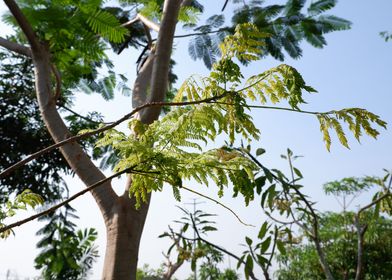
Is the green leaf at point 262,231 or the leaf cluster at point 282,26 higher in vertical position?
the leaf cluster at point 282,26

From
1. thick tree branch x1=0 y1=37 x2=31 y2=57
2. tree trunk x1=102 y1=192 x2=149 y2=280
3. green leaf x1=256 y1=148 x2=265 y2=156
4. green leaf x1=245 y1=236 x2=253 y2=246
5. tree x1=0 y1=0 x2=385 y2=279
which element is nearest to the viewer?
tree x1=0 y1=0 x2=385 y2=279

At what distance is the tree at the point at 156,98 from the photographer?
1.02 m

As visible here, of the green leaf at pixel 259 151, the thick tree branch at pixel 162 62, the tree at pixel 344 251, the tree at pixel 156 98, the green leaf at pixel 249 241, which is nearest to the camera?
the tree at pixel 156 98

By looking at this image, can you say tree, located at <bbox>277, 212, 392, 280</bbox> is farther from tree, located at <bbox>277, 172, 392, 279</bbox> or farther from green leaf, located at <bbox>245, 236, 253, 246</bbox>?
green leaf, located at <bbox>245, 236, 253, 246</bbox>

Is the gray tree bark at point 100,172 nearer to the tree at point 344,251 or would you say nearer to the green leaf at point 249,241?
the green leaf at point 249,241

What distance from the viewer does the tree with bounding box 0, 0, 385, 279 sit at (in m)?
1.02

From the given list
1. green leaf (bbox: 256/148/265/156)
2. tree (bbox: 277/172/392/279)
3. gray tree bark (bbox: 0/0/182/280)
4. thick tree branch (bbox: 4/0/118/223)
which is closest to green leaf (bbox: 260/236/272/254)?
green leaf (bbox: 256/148/265/156)

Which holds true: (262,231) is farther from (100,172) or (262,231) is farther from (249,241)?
(100,172)

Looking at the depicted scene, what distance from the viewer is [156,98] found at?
259 cm

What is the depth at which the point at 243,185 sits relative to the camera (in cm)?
106

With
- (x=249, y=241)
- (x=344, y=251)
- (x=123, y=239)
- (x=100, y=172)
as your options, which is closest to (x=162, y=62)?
(x=100, y=172)

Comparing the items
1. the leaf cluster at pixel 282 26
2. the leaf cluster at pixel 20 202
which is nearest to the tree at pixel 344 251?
the leaf cluster at pixel 282 26

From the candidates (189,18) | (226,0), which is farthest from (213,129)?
(226,0)

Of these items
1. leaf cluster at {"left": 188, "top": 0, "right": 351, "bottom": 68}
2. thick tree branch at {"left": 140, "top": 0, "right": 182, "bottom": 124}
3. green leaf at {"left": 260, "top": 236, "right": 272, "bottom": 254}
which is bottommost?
green leaf at {"left": 260, "top": 236, "right": 272, "bottom": 254}
